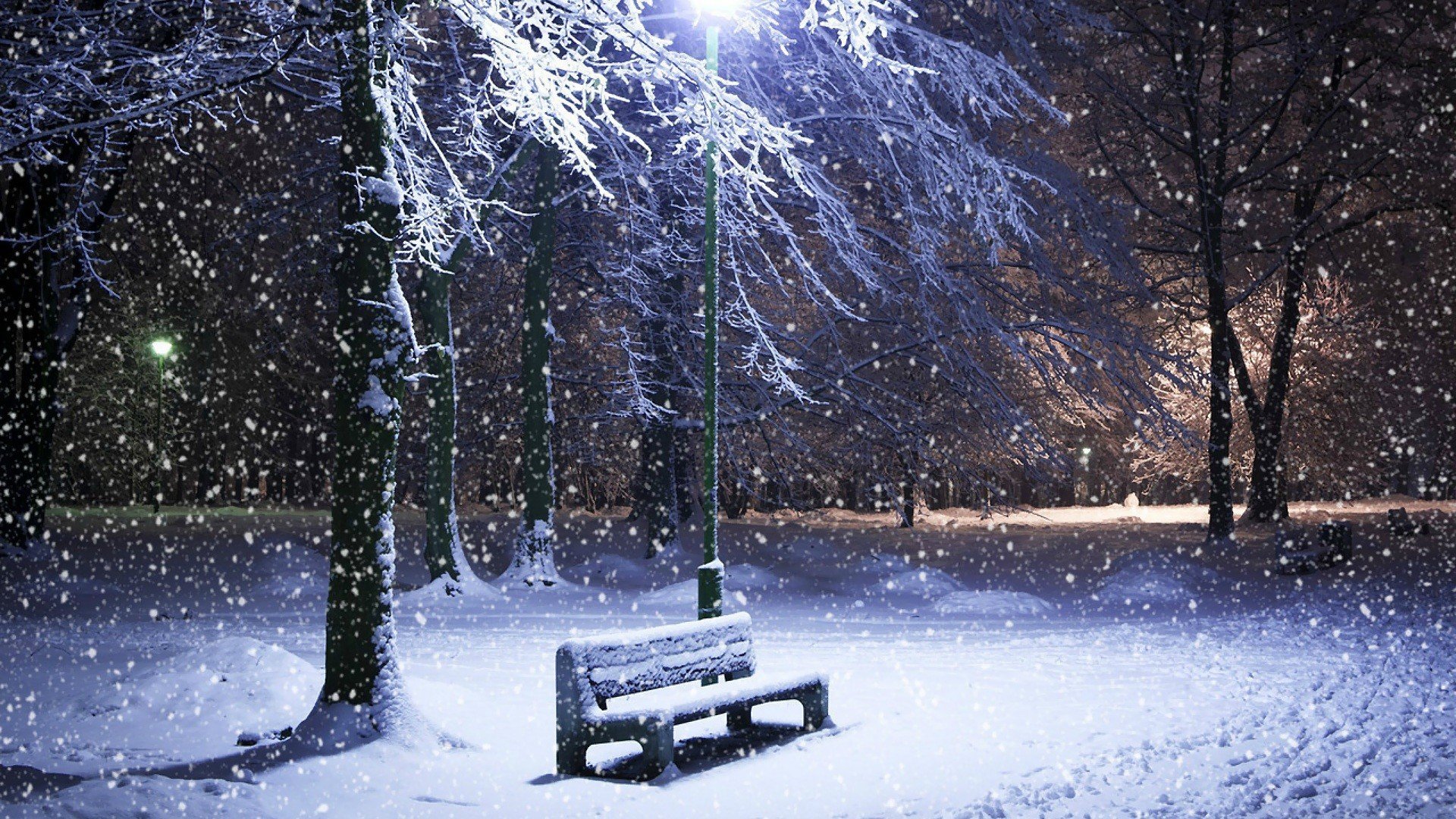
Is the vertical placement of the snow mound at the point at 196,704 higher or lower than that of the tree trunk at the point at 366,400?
lower

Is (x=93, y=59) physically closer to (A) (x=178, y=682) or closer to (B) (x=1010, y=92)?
(A) (x=178, y=682)

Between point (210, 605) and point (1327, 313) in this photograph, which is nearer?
point (210, 605)

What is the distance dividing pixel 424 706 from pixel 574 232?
559 inches

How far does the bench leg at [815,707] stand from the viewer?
8750 millimetres

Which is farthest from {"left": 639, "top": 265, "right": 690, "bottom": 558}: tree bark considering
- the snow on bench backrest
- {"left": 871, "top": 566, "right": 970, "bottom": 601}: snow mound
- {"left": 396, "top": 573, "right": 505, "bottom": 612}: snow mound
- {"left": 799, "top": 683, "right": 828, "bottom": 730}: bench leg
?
{"left": 799, "top": 683, "right": 828, "bottom": 730}: bench leg

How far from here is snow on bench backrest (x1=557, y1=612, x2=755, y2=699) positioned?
7617 millimetres

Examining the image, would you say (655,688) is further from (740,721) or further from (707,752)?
(740,721)

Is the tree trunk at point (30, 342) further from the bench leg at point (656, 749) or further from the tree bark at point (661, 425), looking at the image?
the bench leg at point (656, 749)

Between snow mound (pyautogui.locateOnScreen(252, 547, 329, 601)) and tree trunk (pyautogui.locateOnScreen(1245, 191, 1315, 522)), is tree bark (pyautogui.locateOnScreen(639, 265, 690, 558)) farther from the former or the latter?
tree trunk (pyautogui.locateOnScreen(1245, 191, 1315, 522))

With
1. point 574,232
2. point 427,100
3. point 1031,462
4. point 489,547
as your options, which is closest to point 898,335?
point 1031,462

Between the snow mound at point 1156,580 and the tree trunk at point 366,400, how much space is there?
12.4m

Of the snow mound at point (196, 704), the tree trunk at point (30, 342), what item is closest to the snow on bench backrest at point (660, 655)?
the snow mound at point (196, 704)

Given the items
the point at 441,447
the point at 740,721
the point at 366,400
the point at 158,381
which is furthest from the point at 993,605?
the point at 158,381

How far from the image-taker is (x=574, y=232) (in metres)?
22.1
